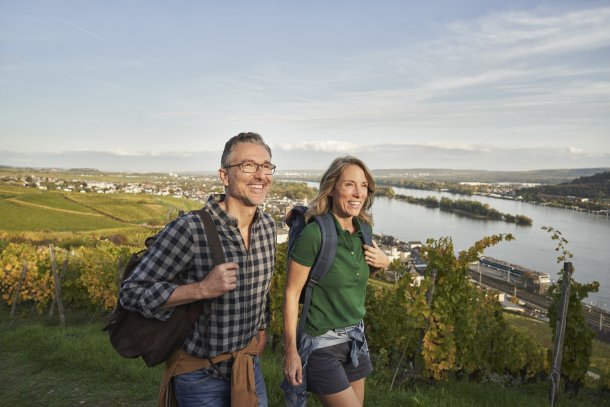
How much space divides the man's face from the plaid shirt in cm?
11

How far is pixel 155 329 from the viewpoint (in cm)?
174

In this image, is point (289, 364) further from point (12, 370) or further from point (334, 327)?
point (12, 370)

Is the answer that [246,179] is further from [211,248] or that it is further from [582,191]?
[582,191]

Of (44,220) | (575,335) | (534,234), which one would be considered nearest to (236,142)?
(575,335)

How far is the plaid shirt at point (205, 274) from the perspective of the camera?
1701mm

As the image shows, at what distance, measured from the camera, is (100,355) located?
5.47 metres

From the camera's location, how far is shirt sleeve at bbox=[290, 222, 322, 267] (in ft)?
6.91

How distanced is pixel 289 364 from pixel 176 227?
926 mm

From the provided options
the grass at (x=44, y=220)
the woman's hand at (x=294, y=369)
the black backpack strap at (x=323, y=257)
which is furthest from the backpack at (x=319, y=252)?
the grass at (x=44, y=220)

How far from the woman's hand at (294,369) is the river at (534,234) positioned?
111 feet

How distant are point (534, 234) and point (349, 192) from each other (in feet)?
235

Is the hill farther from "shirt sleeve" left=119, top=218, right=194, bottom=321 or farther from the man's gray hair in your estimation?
"shirt sleeve" left=119, top=218, right=194, bottom=321

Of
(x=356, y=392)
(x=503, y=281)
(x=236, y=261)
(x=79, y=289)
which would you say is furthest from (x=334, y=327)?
(x=503, y=281)

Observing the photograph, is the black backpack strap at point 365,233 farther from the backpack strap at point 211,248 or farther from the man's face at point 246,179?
the backpack strap at point 211,248
